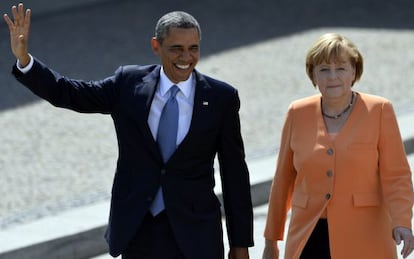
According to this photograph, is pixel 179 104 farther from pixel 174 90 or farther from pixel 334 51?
pixel 334 51

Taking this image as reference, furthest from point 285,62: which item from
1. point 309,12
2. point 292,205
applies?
point 292,205

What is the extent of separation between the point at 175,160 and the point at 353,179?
0.74 m

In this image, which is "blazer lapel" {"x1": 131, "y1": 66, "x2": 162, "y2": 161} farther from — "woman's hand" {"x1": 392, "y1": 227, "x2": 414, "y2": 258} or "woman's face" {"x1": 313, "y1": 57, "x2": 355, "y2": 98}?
"woman's hand" {"x1": 392, "y1": 227, "x2": 414, "y2": 258}

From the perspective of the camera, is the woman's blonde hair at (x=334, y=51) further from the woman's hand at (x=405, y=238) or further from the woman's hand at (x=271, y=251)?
the woman's hand at (x=271, y=251)

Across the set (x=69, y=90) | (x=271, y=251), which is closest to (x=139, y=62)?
(x=271, y=251)

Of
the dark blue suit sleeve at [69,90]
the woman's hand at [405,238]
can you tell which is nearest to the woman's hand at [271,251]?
the woman's hand at [405,238]

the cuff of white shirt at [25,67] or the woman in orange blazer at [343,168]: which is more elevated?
the cuff of white shirt at [25,67]

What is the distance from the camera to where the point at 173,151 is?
4770 millimetres

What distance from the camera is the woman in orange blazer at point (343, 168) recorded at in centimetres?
489

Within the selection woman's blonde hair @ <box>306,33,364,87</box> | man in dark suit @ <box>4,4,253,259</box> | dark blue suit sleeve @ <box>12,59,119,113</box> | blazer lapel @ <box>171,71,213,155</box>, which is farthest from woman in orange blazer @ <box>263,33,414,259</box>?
dark blue suit sleeve @ <box>12,59,119,113</box>

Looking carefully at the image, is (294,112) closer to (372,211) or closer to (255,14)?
(372,211)

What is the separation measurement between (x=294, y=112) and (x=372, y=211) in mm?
523

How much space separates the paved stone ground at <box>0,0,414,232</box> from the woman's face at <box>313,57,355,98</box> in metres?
3.33

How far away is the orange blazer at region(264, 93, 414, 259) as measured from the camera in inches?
193
